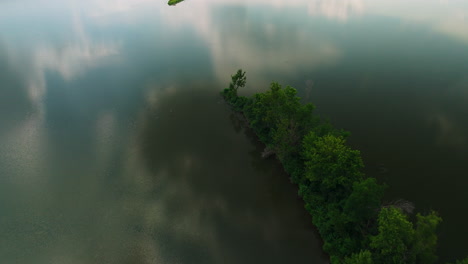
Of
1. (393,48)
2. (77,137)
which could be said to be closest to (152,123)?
(77,137)

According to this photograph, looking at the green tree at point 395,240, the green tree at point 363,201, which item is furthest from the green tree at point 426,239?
the green tree at point 363,201

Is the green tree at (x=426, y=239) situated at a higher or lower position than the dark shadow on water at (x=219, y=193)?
higher

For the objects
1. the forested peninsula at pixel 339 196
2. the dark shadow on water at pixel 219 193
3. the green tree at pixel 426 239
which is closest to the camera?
the green tree at pixel 426 239

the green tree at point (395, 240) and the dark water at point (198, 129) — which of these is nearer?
the green tree at point (395, 240)

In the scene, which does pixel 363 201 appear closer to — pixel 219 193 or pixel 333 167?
pixel 333 167

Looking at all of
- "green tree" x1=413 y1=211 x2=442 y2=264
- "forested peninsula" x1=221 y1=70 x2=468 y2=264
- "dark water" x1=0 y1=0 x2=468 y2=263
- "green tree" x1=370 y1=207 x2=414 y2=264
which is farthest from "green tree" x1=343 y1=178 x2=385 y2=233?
"dark water" x1=0 y1=0 x2=468 y2=263

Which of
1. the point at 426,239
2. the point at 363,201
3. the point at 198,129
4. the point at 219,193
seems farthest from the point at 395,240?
the point at 198,129

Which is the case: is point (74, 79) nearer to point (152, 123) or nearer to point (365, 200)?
point (152, 123)

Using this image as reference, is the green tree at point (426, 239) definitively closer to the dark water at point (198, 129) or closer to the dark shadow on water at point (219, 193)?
the dark water at point (198, 129)
